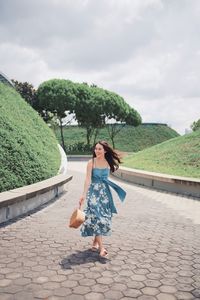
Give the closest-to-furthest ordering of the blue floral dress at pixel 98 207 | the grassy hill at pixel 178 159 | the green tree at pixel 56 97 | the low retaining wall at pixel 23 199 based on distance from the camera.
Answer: the blue floral dress at pixel 98 207 < the low retaining wall at pixel 23 199 < the grassy hill at pixel 178 159 < the green tree at pixel 56 97

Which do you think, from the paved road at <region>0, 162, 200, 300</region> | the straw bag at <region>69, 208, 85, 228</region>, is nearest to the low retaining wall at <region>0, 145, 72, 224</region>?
the paved road at <region>0, 162, 200, 300</region>

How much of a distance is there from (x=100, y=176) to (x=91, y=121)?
43826 mm

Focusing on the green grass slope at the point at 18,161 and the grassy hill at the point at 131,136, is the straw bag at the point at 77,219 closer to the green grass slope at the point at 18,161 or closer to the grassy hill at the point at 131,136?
the green grass slope at the point at 18,161

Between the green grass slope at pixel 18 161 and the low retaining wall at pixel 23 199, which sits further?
the green grass slope at pixel 18 161

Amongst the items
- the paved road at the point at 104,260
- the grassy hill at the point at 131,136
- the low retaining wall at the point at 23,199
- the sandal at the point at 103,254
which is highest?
the grassy hill at the point at 131,136

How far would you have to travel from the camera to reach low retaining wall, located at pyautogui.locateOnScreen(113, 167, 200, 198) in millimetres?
12331

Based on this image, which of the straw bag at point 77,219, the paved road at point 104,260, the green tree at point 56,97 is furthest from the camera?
the green tree at point 56,97

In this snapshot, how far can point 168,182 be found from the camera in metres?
13.5

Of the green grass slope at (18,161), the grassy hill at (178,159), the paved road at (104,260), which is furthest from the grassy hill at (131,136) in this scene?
the paved road at (104,260)

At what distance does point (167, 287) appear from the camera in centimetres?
428

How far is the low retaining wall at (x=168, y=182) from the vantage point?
40.5ft

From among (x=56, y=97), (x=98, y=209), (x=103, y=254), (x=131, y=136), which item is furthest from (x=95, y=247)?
(x=131, y=136)

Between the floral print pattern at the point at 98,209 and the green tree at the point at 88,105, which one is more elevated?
the green tree at the point at 88,105

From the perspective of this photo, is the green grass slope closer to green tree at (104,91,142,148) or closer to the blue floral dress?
the blue floral dress
